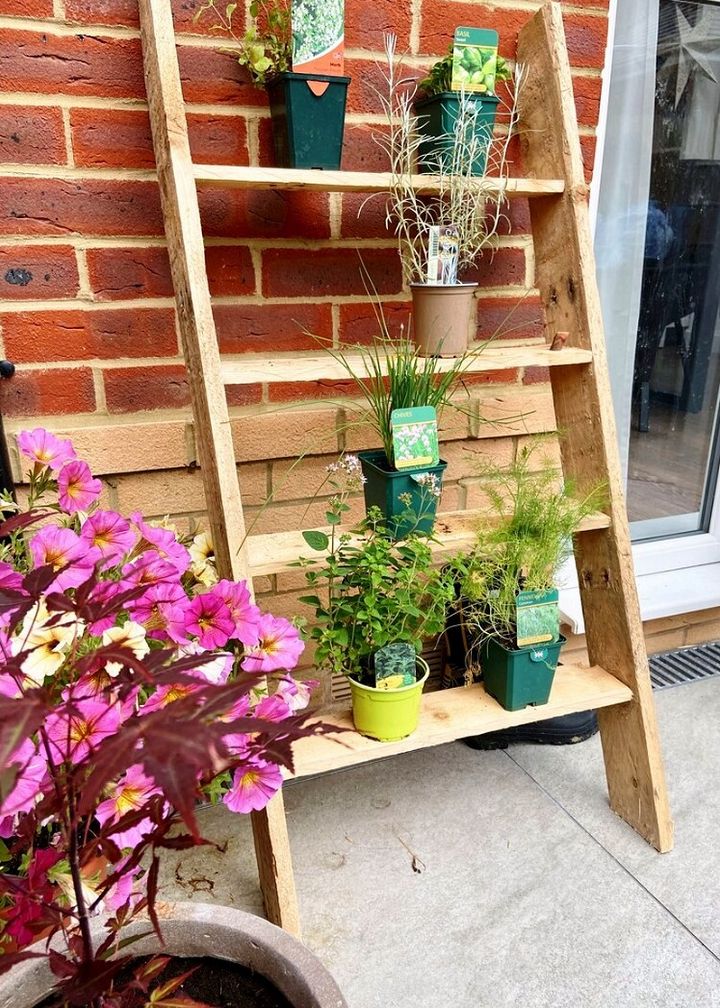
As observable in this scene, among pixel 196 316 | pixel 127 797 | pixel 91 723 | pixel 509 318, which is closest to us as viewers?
pixel 91 723

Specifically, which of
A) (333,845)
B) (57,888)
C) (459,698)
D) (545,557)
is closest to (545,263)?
(545,557)

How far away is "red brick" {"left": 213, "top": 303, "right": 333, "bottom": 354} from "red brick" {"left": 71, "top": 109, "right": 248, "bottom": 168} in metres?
0.30

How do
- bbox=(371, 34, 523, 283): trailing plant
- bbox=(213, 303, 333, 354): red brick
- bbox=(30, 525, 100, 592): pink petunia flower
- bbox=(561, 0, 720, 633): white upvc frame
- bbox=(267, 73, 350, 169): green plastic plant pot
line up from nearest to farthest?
bbox=(30, 525, 100, 592): pink petunia flower
bbox=(267, 73, 350, 169): green plastic plant pot
bbox=(371, 34, 523, 283): trailing plant
bbox=(213, 303, 333, 354): red brick
bbox=(561, 0, 720, 633): white upvc frame

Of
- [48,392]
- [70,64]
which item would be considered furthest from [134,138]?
[48,392]

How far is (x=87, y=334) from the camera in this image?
1.51 metres

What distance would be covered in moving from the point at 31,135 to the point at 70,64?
0.15m

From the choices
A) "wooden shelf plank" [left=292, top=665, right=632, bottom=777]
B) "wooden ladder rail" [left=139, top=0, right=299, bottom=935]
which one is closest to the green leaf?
"wooden ladder rail" [left=139, top=0, right=299, bottom=935]

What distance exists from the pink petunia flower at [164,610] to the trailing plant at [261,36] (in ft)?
3.34

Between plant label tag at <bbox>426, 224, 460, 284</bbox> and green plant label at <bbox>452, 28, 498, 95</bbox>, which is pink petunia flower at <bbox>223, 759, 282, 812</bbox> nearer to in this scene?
plant label tag at <bbox>426, 224, 460, 284</bbox>

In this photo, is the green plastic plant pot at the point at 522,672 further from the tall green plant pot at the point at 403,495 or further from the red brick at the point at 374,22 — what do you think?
the red brick at the point at 374,22

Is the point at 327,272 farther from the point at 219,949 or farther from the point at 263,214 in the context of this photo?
the point at 219,949

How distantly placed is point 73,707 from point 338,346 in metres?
1.27

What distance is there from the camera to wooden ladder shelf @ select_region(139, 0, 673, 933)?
49.9 inches

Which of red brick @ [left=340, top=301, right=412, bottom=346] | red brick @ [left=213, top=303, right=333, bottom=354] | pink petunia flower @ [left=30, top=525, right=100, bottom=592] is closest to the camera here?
pink petunia flower @ [left=30, top=525, right=100, bottom=592]
